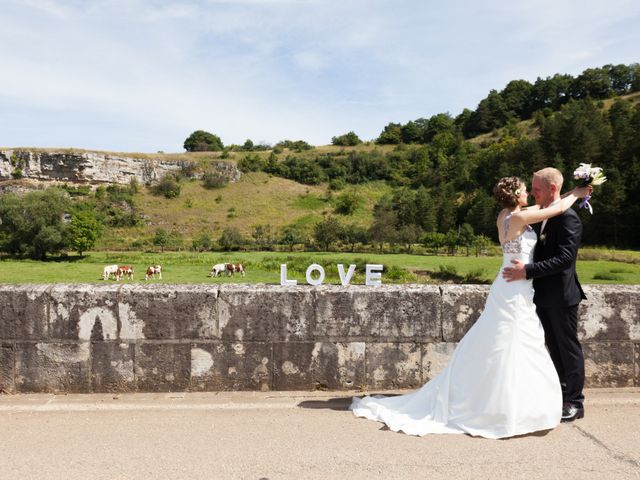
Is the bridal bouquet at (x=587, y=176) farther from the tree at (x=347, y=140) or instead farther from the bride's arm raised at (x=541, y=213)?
the tree at (x=347, y=140)

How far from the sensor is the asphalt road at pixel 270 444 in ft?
9.61

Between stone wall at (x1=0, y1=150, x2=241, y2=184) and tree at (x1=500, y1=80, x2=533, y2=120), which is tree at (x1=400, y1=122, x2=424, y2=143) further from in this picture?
stone wall at (x1=0, y1=150, x2=241, y2=184)

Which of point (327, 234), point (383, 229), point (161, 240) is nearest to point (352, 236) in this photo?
point (327, 234)

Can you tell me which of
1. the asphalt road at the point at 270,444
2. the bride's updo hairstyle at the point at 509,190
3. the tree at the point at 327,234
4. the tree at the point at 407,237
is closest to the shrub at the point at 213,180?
the tree at the point at 327,234

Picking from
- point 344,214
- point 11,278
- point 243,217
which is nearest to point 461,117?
point 344,214

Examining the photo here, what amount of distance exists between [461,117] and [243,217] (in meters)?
98.8

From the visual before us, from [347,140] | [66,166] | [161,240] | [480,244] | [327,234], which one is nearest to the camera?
[480,244]

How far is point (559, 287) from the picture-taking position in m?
3.86

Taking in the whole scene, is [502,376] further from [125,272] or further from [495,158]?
[495,158]

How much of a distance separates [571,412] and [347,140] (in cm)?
14063

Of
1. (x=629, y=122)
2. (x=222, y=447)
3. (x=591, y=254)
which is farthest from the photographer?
(x=629, y=122)

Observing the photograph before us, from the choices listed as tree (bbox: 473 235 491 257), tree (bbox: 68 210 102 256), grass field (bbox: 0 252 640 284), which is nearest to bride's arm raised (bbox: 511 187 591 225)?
grass field (bbox: 0 252 640 284)

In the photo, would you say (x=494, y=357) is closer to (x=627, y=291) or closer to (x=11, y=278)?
(x=627, y=291)

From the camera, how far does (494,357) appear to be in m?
3.69
